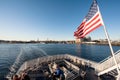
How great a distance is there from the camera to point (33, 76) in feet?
49.9

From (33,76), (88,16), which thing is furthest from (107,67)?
(33,76)

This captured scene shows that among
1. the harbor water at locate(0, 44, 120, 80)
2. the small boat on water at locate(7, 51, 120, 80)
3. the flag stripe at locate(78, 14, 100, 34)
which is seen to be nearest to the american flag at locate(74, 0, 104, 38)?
the flag stripe at locate(78, 14, 100, 34)

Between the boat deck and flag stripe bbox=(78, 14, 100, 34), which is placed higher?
flag stripe bbox=(78, 14, 100, 34)

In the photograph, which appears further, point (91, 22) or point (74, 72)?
point (74, 72)

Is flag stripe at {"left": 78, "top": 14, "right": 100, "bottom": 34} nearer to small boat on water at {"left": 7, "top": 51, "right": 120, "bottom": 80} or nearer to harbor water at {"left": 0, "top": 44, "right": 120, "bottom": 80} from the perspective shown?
small boat on water at {"left": 7, "top": 51, "right": 120, "bottom": 80}

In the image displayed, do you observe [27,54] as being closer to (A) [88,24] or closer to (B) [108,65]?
(B) [108,65]

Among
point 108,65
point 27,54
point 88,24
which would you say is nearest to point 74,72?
point 108,65

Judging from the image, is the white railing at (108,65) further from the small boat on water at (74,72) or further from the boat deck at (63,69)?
the boat deck at (63,69)

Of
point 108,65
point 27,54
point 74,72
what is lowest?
point 27,54

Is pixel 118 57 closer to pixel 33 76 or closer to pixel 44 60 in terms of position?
pixel 33 76

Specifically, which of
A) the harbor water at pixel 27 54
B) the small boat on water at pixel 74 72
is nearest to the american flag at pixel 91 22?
the small boat on water at pixel 74 72

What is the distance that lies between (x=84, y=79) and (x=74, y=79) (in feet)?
4.18

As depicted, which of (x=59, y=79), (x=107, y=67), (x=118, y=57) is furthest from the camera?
(x=107, y=67)

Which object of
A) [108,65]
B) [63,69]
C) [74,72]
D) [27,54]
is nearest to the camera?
[108,65]
